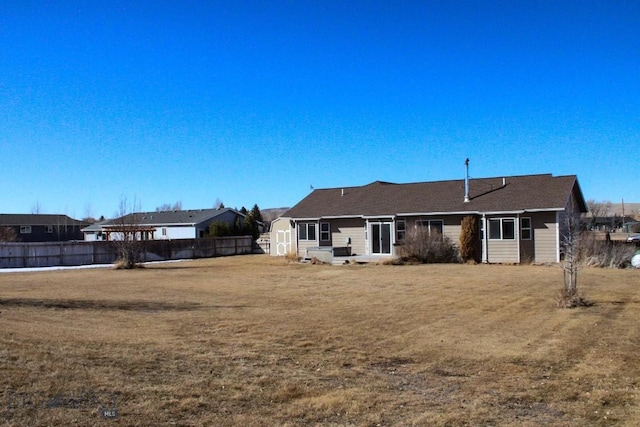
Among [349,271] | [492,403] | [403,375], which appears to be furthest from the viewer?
[349,271]

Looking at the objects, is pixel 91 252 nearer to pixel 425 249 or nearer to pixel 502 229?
pixel 425 249

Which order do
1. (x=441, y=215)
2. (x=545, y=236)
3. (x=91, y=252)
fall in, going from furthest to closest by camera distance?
(x=91, y=252)
(x=441, y=215)
(x=545, y=236)

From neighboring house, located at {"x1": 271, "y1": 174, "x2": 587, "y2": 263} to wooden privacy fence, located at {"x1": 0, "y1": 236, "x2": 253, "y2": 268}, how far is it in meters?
7.15

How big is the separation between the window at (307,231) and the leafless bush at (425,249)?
845 centimetres

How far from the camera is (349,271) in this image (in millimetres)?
26797

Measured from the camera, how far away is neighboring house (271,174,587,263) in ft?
97.7

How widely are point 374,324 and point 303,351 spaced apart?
3096mm

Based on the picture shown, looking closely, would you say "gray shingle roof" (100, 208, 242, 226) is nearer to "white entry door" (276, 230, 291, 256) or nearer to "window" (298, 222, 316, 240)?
"white entry door" (276, 230, 291, 256)

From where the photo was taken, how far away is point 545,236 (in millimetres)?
29516

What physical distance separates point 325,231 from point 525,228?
13080mm

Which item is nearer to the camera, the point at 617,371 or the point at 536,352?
the point at 617,371

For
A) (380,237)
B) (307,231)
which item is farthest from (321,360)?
(307,231)

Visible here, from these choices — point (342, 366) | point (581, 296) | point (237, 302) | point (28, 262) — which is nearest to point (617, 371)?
point (342, 366)

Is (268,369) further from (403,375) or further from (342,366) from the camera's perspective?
(403,375)
